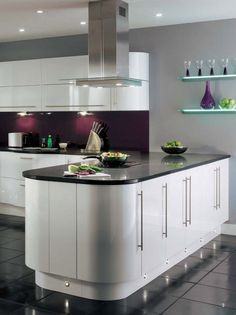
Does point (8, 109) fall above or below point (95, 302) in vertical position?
above

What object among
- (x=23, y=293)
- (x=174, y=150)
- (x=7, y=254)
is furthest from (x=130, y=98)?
(x=23, y=293)

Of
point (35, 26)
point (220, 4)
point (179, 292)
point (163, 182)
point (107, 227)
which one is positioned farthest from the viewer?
point (35, 26)

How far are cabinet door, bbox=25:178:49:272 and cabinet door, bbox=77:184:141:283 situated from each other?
0.31 meters

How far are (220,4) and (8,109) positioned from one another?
3396 millimetres

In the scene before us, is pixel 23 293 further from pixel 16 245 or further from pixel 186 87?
pixel 186 87

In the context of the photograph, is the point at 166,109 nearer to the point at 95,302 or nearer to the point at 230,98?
the point at 230,98

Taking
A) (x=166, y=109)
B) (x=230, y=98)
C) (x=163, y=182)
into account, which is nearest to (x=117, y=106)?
(x=166, y=109)

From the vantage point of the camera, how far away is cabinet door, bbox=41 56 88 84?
6441 mm

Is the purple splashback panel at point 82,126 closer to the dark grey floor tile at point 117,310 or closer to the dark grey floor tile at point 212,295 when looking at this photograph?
the dark grey floor tile at point 212,295

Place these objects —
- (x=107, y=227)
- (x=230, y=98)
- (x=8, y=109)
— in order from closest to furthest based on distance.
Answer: (x=107, y=227) < (x=230, y=98) < (x=8, y=109)

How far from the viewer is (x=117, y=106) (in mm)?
6223

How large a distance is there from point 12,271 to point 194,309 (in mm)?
1708

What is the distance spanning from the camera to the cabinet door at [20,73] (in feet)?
22.2

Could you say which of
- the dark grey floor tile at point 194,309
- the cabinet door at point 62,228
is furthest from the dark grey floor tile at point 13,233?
the dark grey floor tile at point 194,309
